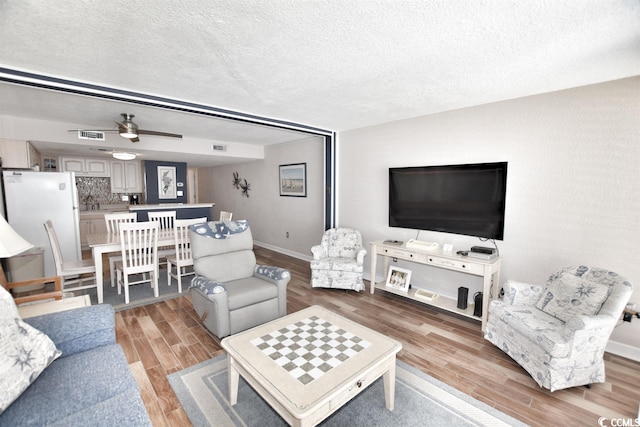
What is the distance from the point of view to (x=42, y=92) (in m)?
2.85

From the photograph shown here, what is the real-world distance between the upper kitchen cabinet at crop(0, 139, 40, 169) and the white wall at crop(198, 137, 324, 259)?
3.88 metres

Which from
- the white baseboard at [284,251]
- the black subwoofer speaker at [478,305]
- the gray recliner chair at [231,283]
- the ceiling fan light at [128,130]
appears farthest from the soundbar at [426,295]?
the ceiling fan light at [128,130]

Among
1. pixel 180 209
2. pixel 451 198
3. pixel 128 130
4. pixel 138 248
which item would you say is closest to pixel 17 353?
pixel 138 248

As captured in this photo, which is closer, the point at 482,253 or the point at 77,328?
the point at 77,328

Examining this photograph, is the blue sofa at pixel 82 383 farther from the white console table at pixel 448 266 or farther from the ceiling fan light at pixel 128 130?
the white console table at pixel 448 266

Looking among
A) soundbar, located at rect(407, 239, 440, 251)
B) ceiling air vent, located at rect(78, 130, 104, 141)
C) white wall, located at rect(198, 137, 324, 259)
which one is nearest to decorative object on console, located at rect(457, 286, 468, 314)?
soundbar, located at rect(407, 239, 440, 251)

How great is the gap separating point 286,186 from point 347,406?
4.58m

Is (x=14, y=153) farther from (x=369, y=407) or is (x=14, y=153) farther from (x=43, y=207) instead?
(x=369, y=407)

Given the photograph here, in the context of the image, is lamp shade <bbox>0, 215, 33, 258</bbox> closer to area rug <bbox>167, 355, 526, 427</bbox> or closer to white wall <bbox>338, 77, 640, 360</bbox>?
area rug <bbox>167, 355, 526, 427</bbox>

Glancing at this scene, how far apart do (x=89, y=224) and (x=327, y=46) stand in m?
7.25

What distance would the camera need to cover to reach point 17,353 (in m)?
1.38

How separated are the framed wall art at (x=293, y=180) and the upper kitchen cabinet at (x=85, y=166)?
460cm

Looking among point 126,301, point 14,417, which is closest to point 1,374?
point 14,417

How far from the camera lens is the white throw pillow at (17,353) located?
128 cm
